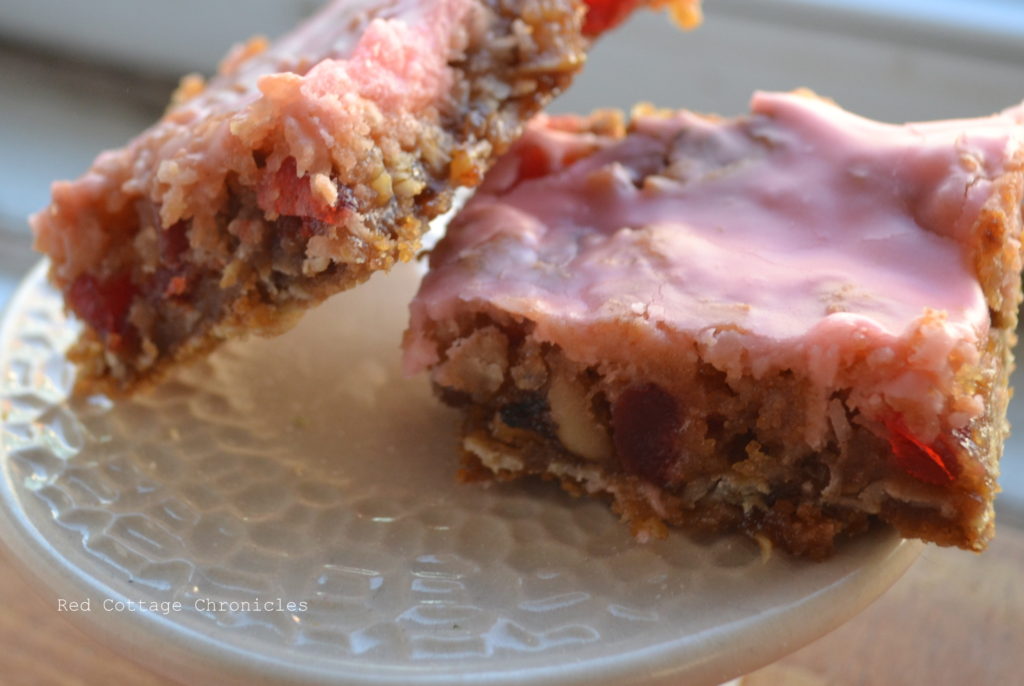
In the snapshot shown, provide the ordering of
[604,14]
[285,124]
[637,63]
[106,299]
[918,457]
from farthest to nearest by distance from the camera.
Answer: [637,63] < [604,14] < [106,299] < [285,124] < [918,457]

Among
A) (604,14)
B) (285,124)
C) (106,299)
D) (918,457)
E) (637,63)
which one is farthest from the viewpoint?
(637,63)

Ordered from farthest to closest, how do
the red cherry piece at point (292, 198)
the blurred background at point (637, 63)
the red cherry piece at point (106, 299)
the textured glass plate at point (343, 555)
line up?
1. the blurred background at point (637, 63)
2. the red cherry piece at point (106, 299)
3. the red cherry piece at point (292, 198)
4. the textured glass plate at point (343, 555)

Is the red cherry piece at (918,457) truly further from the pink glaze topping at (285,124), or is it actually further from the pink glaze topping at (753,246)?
the pink glaze topping at (285,124)

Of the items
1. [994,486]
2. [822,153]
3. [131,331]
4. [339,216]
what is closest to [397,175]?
[339,216]

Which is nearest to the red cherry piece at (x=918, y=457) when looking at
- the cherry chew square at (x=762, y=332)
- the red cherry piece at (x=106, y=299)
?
the cherry chew square at (x=762, y=332)

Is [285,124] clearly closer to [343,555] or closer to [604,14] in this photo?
[343,555]

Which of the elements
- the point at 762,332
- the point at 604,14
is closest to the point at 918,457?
the point at 762,332

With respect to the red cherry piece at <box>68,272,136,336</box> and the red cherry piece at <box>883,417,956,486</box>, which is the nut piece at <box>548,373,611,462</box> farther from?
the red cherry piece at <box>68,272,136,336</box>

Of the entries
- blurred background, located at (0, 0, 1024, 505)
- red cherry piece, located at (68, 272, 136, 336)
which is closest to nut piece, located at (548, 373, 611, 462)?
red cherry piece, located at (68, 272, 136, 336)
